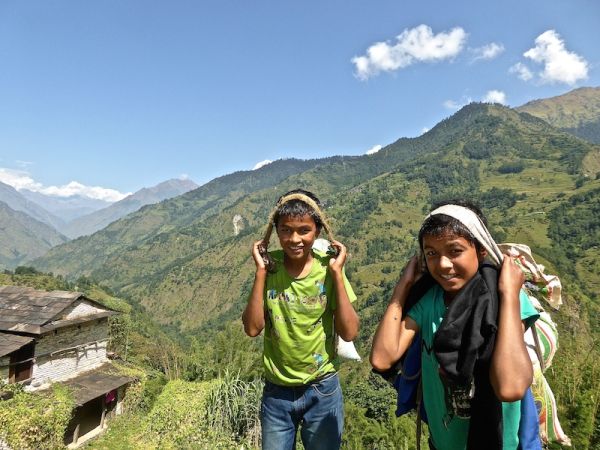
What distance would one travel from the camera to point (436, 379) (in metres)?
1.65

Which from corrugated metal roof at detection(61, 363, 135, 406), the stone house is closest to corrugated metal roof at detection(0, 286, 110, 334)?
the stone house

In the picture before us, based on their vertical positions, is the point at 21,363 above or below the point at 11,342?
below

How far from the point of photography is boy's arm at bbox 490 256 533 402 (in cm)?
137

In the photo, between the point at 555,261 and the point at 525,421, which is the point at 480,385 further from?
the point at 555,261

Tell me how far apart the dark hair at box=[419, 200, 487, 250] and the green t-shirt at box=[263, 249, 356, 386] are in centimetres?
80

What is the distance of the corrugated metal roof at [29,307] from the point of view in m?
14.1

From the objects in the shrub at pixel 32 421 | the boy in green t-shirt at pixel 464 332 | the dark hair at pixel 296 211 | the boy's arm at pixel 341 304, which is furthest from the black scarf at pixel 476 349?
the shrub at pixel 32 421

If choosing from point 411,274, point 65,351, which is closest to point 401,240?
point 65,351

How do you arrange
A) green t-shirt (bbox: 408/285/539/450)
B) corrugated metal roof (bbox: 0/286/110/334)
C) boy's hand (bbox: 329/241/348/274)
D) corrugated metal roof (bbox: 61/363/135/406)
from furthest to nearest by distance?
corrugated metal roof (bbox: 61/363/135/406), corrugated metal roof (bbox: 0/286/110/334), boy's hand (bbox: 329/241/348/274), green t-shirt (bbox: 408/285/539/450)

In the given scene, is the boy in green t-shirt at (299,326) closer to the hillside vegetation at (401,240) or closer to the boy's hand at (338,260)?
the boy's hand at (338,260)

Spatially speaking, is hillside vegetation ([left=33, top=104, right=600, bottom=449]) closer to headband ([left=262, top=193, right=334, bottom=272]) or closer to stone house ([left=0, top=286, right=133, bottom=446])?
stone house ([left=0, top=286, right=133, bottom=446])

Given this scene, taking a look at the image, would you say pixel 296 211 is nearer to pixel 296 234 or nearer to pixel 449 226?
pixel 296 234

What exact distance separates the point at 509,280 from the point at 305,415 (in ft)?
4.95

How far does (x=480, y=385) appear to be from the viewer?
58.2 inches
